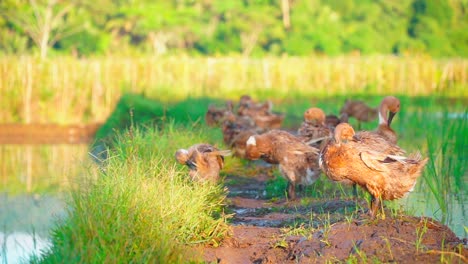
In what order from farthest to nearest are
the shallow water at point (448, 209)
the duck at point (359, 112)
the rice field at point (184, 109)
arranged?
1. the duck at point (359, 112)
2. the shallow water at point (448, 209)
3. the rice field at point (184, 109)

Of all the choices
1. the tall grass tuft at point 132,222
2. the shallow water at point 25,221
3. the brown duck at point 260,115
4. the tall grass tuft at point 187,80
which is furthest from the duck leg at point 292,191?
the tall grass tuft at point 187,80

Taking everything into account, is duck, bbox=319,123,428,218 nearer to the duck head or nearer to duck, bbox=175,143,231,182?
the duck head

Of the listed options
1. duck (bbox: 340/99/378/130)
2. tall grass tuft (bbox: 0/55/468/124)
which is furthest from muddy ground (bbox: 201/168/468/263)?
tall grass tuft (bbox: 0/55/468/124)

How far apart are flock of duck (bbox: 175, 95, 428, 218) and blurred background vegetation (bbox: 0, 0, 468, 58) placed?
27727 millimetres

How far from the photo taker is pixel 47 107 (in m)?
24.8

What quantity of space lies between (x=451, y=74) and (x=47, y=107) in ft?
50.1

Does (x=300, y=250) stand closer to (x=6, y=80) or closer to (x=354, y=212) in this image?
(x=354, y=212)

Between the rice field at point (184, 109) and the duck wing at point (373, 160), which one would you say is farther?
the rice field at point (184, 109)

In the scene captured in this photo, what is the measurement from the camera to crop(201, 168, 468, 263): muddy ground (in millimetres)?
6266

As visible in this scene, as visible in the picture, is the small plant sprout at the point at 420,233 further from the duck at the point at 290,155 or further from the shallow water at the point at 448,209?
the duck at the point at 290,155

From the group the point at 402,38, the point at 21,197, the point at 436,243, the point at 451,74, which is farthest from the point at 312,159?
the point at 402,38

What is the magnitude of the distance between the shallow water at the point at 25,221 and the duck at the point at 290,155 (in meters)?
2.23

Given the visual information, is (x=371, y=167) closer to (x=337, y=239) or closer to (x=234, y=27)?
(x=337, y=239)

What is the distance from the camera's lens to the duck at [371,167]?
7.07 metres
